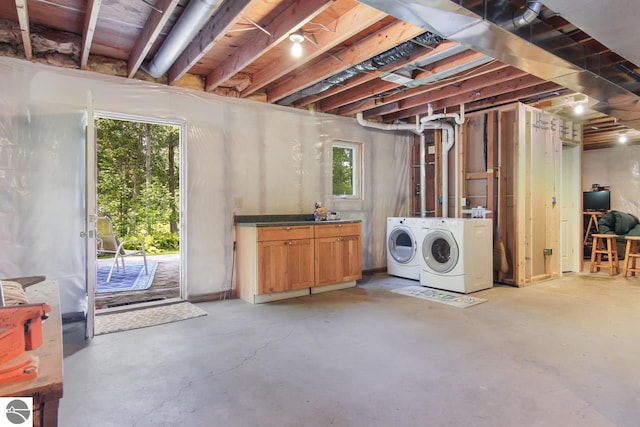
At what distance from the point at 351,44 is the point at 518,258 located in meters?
3.48

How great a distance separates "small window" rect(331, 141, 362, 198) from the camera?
5.75 metres

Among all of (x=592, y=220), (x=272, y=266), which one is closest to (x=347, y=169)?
(x=272, y=266)

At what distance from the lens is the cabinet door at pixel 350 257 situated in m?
4.79

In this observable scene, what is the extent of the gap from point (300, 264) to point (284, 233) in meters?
0.43

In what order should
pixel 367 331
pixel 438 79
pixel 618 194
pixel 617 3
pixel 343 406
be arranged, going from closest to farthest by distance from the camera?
1. pixel 617 3
2. pixel 343 406
3. pixel 367 331
4. pixel 438 79
5. pixel 618 194

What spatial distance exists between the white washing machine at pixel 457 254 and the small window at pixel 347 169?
4.36 ft

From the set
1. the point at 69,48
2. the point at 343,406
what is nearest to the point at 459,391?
the point at 343,406

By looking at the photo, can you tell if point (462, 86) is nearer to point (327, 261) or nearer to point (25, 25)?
point (327, 261)

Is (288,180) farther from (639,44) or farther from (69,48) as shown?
(639,44)

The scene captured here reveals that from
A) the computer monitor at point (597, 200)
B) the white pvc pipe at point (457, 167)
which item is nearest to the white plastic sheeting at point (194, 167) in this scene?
the white pvc pipe at point (457, 167)

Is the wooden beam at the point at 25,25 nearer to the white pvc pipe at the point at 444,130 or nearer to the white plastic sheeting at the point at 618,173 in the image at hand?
the white pvc pipe at the point at 444,130

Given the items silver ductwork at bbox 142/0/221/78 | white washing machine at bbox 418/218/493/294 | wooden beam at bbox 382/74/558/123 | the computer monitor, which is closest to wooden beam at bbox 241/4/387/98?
silver ductwork at bbox 142/0/221/78

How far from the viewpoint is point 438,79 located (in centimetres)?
408

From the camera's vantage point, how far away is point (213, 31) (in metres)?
2.99
